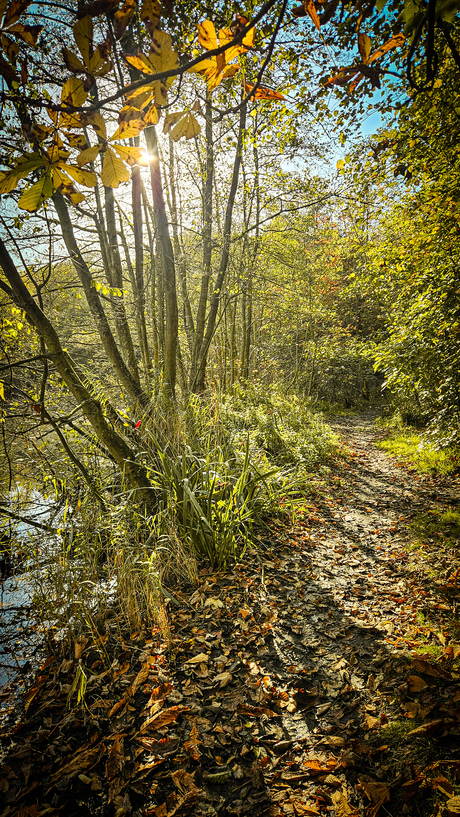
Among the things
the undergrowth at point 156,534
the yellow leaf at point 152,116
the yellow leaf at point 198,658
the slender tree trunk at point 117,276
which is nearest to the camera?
the yellow leaf at point 152,116

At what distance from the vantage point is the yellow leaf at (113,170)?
84cm

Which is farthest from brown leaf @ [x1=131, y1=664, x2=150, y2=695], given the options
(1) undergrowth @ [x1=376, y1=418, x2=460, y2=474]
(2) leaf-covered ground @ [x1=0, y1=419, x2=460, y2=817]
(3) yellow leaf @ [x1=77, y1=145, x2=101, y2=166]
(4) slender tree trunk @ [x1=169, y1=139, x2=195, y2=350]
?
(4) slender tree trunk @ [x1=169, y1=139, x2=195, y2=350]

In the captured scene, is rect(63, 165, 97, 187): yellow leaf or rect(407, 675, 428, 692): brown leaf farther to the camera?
rect(407, 675, 428, 692): brown leaf

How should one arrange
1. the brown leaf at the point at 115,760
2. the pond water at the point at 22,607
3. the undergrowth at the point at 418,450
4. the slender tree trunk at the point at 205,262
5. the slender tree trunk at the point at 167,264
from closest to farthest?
the brown leaf at the point at 115,760 < the pond water at the point at 22,607 < the slender tree trunk at the point at 167,264 < the undergrowth at the point at 418,450 < the slender tree trunk at the point at 205,262

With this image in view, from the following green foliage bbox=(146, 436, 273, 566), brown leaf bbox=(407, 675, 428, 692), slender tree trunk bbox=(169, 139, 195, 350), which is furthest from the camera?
slender tree trunk bbox=(169, 139, 195, 350)

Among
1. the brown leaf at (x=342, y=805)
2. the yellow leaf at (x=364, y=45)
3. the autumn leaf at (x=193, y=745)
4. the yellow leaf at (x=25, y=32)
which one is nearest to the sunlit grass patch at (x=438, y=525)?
the brown leaf at (x=342, y=805)

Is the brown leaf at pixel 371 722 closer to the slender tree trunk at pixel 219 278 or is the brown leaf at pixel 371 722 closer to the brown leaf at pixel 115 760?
the brown leaf at pixel 115 760

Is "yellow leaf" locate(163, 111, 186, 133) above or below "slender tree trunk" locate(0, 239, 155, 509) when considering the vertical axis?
above

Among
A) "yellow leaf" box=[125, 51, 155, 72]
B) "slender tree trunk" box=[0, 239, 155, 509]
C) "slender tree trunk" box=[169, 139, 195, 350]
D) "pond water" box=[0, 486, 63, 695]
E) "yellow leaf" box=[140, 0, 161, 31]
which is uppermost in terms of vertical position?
"slender tree trunk" box=[169, 139, 195, 350]

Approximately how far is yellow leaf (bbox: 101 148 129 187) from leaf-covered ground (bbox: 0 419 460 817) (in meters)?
2.44

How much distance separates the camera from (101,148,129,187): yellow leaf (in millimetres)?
844

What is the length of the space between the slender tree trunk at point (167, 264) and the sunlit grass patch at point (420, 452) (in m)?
3.50

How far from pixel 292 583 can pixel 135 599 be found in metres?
1.35

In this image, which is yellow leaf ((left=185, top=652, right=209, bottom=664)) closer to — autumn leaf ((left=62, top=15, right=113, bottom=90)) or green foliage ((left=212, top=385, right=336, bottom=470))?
green foliage ((left=212, top=385, right=336, bottom=470))
